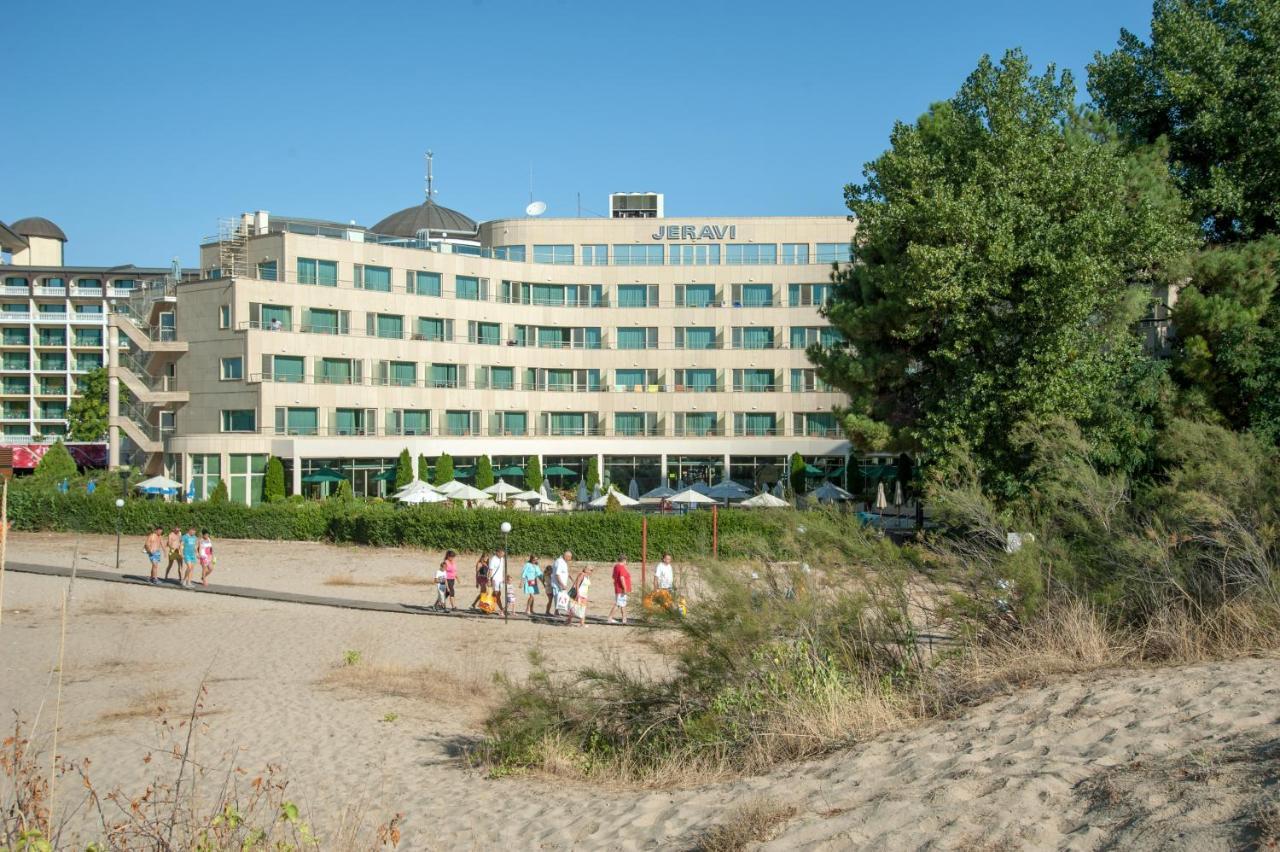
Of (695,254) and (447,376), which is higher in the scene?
(695,254)

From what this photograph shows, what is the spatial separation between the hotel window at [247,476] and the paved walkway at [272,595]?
16587 mm

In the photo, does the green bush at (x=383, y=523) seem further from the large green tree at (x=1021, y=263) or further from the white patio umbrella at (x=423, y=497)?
the large green tree at (x=1021, y=263)

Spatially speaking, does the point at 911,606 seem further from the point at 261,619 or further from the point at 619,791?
the point at 261,619

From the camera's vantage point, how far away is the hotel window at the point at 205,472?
172 ft

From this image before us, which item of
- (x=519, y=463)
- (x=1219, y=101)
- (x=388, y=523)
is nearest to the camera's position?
(x=1219, y=101)

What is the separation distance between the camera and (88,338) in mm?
94000

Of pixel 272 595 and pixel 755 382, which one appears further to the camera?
pixel 755 382

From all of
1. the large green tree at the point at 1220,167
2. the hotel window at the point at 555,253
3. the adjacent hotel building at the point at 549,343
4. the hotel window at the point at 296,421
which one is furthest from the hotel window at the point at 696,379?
the large green tree at the point at 1220,167

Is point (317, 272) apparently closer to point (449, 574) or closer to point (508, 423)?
point (508, 423)

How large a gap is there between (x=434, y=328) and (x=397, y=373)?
3.35 m

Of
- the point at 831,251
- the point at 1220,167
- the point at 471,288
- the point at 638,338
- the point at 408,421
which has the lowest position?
the point at 408,421

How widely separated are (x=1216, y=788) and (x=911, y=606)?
190 inches

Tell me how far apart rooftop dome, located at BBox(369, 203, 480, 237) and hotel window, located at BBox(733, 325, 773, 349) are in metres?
17.6

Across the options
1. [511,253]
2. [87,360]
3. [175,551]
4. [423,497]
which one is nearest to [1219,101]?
[175,551]
